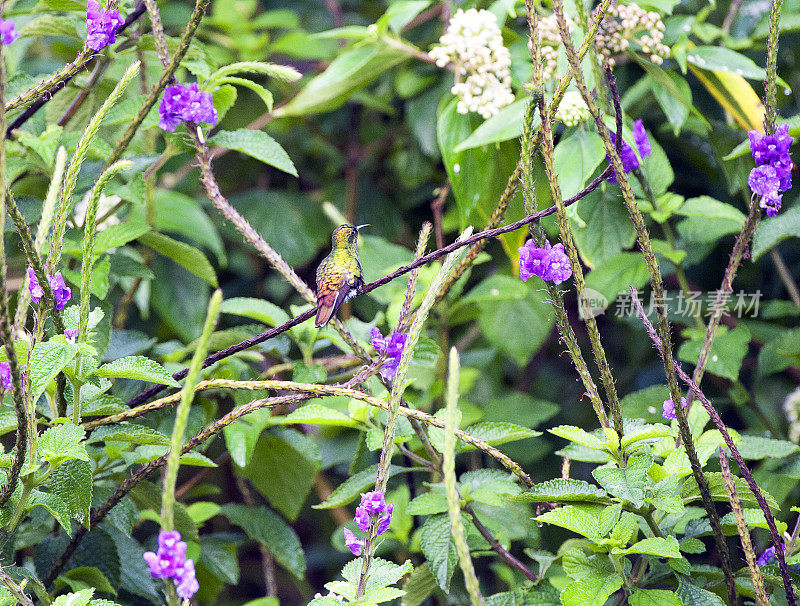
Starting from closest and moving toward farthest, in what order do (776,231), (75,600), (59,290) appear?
1. (75,600)
2. (59,290)
3. (776,231)

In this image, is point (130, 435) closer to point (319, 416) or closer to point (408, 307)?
point (319, 416)

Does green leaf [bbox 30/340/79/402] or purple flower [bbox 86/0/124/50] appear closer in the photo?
green leaf [bbox 30/340/79/402]

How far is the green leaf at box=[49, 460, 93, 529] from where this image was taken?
0.63m

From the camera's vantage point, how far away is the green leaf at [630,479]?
631 mm

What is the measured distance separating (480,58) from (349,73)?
0.87ft

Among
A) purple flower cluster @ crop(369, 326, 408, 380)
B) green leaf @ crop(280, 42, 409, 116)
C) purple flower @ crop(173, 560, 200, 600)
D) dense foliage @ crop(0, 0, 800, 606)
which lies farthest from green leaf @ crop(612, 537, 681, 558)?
green leaf @ crop(280, 42, 409, 116)

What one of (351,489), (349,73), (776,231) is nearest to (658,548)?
(351,489)

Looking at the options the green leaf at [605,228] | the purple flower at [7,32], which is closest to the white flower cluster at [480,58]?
the green leaf at [605,228]

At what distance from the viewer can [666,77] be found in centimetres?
97

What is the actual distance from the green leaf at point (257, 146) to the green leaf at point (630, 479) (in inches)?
19.3

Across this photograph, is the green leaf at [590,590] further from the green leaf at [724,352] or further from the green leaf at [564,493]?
the green leaf at [724,352]

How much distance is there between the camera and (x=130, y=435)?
67 cm

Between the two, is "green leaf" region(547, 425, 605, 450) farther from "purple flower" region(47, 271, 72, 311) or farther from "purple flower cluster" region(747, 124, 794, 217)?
"purple flower" region(47, 271, 72, 311)

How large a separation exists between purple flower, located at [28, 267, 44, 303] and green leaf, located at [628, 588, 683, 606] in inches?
24.1
